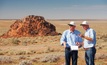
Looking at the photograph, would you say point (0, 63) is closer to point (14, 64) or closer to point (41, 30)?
point (14, 64)

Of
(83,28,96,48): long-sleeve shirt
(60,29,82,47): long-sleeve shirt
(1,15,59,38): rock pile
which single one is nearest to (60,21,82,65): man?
(60,29,82,47): long-sleeve shirt

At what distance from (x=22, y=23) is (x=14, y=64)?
35.1 metres

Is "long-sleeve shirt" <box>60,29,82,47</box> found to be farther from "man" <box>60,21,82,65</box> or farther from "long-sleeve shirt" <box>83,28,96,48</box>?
"long-sleeve shirt" <box>83,28,96,48</box>

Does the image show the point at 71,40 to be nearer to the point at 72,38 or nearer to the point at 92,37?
the point at 72,38

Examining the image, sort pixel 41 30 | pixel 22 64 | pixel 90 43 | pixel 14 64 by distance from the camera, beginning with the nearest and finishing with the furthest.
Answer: pixel 90 43, pixel 22 64, pixel 14 64, pixel 41 30

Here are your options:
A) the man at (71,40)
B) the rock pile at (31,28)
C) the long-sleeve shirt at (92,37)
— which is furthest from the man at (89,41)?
the rock pile at (31,28)

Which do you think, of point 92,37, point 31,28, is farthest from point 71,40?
point 31,28

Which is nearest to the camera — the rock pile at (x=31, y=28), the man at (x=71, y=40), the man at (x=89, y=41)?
the man at (x=89, y=41)

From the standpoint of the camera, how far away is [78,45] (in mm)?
11531

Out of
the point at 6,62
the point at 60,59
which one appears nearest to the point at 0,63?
the point at 6,62

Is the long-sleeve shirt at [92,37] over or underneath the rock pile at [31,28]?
over

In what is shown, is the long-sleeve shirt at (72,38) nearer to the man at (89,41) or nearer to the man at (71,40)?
the man at (71,40)

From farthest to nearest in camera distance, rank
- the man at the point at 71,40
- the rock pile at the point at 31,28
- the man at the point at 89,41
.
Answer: the rock pile at the point at 31,28 < the man at the point at 71,40 < the man at the point at 89,41

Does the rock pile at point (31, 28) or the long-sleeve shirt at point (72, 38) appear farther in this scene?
the rock pile at point (31, 28)
